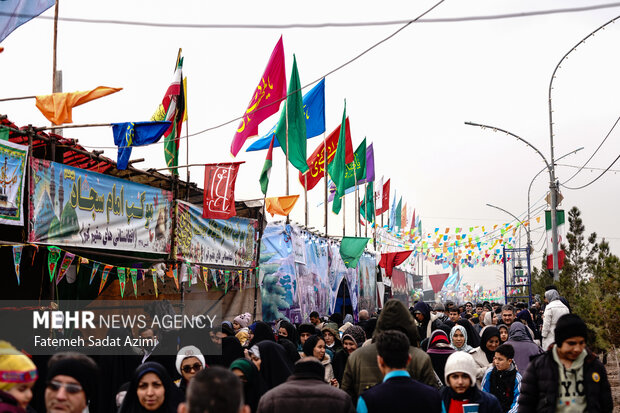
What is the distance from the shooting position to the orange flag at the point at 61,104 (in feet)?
29.9

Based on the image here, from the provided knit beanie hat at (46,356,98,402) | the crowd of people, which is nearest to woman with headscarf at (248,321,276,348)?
the crowd of people

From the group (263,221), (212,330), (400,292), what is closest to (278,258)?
(263,221)

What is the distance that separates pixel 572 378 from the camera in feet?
15.8

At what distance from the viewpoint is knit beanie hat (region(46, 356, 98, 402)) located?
3.67 metres

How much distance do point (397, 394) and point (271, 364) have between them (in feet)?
10.2

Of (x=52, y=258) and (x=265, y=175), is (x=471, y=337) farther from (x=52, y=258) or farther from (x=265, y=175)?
(x=265, y=175)

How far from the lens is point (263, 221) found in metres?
16.4

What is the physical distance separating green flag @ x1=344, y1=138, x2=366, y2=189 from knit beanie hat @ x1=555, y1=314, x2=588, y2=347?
19.7 meters

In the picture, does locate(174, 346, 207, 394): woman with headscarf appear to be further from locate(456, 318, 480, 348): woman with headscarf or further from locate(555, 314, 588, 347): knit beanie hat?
locate(456, 318, 480, 348): woman with headscarf

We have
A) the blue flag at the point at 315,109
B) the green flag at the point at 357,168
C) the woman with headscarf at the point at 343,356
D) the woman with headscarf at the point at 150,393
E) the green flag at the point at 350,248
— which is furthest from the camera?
the green flag at the point at 357,168

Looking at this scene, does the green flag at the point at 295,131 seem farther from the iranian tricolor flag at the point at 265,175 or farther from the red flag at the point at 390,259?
the red flag at the point at 390,259

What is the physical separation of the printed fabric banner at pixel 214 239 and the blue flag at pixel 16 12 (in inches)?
172

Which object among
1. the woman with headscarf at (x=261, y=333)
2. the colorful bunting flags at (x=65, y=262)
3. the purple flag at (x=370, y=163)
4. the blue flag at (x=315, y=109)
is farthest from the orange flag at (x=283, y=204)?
the purple flag at (x=370, y=163)

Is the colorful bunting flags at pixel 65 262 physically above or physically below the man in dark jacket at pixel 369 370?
above
